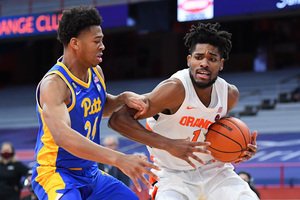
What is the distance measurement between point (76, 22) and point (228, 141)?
163 cm

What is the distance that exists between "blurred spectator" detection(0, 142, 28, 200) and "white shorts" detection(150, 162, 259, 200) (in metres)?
4.59

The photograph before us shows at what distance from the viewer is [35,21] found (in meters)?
14.9

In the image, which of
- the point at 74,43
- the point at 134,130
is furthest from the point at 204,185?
the point at 74,43

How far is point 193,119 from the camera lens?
167 inches

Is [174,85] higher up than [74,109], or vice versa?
[174,85]

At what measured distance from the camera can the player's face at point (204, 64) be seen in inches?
165

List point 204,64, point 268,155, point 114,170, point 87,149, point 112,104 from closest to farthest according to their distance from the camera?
point 87,149 < point 204,64 < point 112,104 < point 114,170 < point 268,155

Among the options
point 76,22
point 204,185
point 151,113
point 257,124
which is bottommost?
point 257,124

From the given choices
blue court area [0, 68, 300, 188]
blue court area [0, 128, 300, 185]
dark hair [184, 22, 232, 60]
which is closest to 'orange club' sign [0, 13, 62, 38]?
blue court area [0, 68, 300, 188]

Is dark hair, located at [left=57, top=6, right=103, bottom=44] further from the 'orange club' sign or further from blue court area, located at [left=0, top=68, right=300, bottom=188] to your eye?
the 'orange club' sign

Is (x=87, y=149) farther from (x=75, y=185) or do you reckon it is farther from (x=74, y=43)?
(x=74, y=43)

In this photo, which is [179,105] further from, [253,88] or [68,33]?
[253,88]

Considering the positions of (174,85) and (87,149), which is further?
(174,85)

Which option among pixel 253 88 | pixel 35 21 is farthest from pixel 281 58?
pixel 35 21
